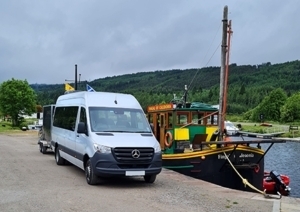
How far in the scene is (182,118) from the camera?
17172 mm

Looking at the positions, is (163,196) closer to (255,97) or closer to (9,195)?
(9,195)

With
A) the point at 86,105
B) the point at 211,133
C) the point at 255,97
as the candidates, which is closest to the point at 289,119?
the point at 255,97

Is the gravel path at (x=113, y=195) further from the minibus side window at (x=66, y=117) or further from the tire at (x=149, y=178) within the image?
the minibus side window at (x=66, y=117)

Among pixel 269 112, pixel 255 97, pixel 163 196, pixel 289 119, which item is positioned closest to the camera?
pixel 163 196

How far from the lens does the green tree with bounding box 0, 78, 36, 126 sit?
63.5 m

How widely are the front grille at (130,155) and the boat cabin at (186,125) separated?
5.55 metres

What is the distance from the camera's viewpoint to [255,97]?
469ft

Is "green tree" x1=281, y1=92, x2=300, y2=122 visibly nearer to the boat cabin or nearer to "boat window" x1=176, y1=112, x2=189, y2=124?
the boat cabin

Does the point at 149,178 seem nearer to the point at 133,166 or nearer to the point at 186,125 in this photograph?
the point at 133,166

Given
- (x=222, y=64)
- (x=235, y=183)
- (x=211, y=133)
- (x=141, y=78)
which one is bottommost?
(x=235, y=183)

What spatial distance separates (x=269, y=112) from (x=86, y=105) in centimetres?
10773

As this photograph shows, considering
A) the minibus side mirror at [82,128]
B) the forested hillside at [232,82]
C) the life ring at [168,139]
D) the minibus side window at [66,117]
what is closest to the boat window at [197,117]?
the life ring at [168,139]

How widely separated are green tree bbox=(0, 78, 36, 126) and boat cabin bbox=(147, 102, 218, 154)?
165 feet

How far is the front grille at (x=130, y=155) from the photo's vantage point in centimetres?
1073
